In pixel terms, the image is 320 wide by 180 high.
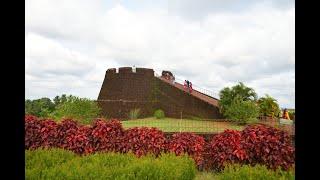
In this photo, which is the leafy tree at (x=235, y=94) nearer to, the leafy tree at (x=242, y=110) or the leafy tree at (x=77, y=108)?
the leafy tree at (x=242, y=110)

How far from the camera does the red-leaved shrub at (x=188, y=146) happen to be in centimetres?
763

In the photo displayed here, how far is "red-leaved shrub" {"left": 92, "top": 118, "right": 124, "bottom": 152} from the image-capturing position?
787 centimetres

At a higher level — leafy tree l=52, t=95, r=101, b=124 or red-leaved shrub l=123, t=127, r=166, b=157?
leafy tree l=52, t=95, r=101, b=124

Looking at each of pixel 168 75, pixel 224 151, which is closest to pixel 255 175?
pixel 224 151

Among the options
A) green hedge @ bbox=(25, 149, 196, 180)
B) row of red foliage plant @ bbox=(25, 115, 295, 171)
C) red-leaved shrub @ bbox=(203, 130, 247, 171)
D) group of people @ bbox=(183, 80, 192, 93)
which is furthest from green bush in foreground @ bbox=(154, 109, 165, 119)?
green hedge @ bbox=(25, 149, 196, 180)

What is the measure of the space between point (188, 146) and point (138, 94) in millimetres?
23063

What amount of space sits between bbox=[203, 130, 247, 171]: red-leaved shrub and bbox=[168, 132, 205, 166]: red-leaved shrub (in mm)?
152

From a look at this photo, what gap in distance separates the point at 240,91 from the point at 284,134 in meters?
17.2

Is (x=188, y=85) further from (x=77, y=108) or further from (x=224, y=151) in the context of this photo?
(x=224, y=151)

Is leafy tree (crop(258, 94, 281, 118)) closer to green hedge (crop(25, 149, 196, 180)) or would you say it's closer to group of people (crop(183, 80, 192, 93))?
group of people (crop(183, 80, 192, 93))

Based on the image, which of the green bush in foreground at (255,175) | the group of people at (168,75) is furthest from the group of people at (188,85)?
the green bush in foreground at (255,175)
